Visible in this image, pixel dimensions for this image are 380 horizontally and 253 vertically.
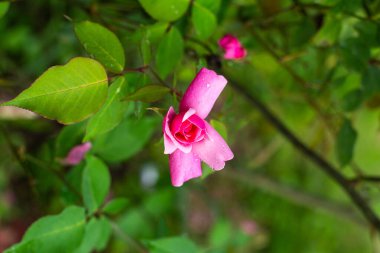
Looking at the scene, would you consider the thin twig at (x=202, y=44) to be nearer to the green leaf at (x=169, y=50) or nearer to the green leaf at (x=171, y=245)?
the green leaf at (x=169, y=50)

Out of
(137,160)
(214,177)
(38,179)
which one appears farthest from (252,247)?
(38,179)

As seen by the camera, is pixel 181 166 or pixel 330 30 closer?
pixel 181 166

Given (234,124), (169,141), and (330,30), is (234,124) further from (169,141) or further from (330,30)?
(169,141)

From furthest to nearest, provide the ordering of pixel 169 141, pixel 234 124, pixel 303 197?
pixel 303 197 < pixel 234 124 < pixel 169 141

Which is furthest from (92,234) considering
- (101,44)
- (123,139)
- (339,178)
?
(339,178)

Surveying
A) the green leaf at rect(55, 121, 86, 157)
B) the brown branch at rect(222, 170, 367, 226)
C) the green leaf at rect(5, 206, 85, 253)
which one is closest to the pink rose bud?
the green leaf at rect(55, 121, 86, 157)

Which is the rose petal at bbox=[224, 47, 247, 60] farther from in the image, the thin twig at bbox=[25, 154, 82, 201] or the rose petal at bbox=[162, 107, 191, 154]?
the thin twig at bbox=[25, 154, 82, 201]

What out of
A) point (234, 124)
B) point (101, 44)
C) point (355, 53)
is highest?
point (101, 44)

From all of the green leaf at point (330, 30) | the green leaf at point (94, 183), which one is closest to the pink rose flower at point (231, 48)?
the green leaf at point (330, 30)
